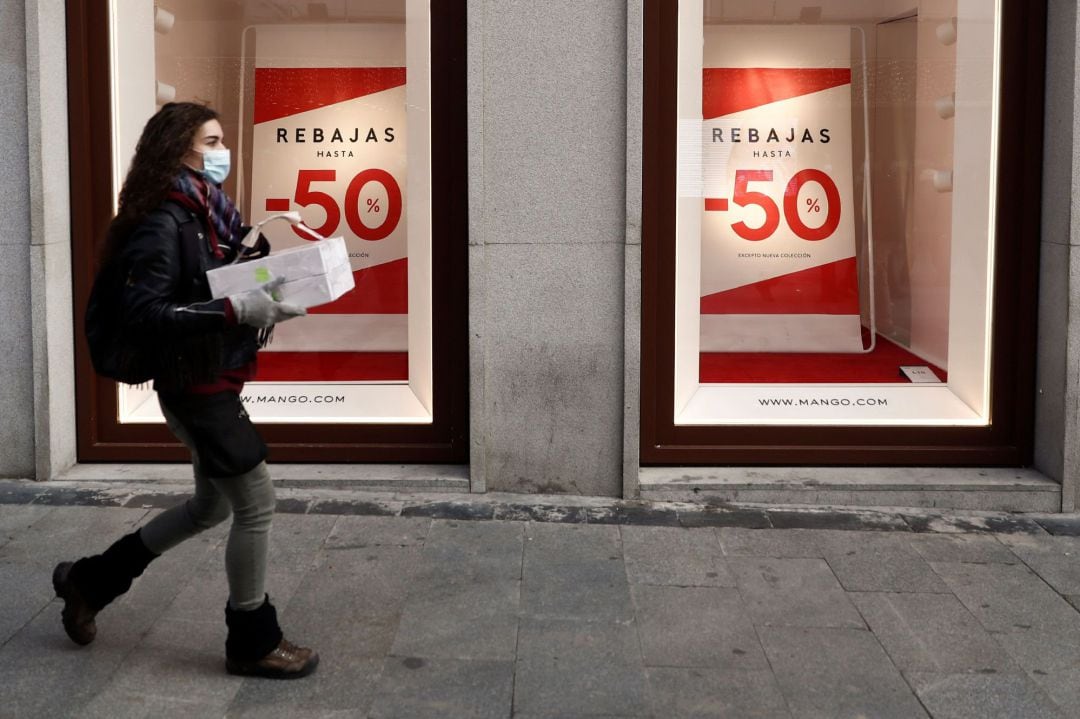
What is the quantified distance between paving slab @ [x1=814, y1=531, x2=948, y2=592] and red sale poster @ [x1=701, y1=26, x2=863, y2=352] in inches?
57.7

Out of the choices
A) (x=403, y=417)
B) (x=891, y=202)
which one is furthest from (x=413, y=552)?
(x=891, y=202)

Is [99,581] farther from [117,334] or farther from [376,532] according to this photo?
[376,532]

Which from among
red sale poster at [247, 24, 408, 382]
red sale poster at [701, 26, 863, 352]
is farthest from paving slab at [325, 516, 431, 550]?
red sale poster at [701, 26, 863, 352]

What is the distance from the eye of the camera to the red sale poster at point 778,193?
6863 mm

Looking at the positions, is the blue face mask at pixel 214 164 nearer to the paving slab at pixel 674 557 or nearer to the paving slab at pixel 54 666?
the paving slab at pixel 54 666

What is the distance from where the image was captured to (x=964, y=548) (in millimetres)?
5883

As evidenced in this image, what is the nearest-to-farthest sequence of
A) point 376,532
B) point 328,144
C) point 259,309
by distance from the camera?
point 259,309
point 376,532
point 328,144

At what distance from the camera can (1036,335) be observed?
6.70 meters

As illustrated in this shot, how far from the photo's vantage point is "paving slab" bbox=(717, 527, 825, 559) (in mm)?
5762

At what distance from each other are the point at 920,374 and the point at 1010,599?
204 centimetres

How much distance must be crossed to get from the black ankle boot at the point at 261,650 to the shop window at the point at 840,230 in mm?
2914

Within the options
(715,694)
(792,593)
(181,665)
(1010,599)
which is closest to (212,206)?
(181,665)

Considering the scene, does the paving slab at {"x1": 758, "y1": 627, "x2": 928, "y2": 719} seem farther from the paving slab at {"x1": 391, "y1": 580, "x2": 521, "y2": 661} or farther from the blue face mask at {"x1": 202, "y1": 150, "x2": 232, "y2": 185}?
the blue face mask at {"x1": 202, "y1": 150, "x2": 232, "y2": 185}

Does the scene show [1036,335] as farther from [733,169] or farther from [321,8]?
[321,8]
